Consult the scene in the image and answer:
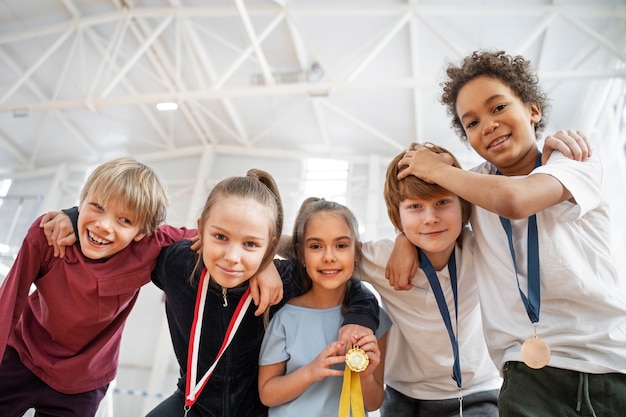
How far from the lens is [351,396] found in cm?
163

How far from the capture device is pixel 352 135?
32.0 ft

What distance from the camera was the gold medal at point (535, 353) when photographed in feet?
4.41

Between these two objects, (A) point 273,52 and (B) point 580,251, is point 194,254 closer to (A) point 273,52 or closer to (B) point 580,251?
(B) point 580,251

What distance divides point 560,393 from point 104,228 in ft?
6.17

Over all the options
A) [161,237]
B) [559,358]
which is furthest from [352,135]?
[559,358]

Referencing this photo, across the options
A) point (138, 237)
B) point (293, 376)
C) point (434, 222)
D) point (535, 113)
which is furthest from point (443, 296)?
point (138, 237)

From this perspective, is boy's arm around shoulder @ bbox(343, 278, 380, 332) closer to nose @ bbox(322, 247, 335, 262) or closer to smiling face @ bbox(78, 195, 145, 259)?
nose @ bbox(322, 247, 335, 262)

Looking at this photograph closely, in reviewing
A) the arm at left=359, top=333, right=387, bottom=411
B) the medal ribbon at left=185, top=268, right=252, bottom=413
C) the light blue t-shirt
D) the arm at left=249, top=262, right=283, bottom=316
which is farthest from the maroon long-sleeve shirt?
the arm at left=359, top=333, right=387, bottom=411

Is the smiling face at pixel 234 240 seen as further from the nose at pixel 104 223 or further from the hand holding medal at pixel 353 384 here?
the hand holding medal at pixel 353 384

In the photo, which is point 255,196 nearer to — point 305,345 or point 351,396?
point 305,345

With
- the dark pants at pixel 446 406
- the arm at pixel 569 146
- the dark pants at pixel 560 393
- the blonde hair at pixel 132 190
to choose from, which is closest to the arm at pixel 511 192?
the arm at pixel 569 146

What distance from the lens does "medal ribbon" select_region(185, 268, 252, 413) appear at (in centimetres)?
176

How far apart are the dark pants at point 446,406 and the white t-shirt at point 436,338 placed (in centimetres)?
3

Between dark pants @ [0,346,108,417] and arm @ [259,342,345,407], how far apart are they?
3.21 ft
